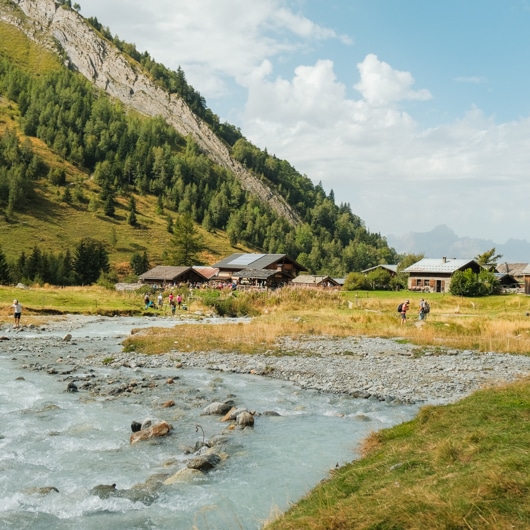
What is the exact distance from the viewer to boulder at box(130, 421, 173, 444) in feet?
46.4

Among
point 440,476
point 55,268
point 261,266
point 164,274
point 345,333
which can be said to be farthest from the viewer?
point 261,266

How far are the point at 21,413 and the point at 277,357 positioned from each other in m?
14.4

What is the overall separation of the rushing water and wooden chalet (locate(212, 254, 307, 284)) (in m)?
91.8

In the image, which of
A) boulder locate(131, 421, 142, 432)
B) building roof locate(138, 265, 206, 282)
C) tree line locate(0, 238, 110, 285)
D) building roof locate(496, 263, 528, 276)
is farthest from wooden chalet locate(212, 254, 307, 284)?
A: boulder locate(131, 421, 142, 432)

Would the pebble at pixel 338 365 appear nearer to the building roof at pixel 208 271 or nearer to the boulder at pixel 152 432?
the boulder at pixel 152 432

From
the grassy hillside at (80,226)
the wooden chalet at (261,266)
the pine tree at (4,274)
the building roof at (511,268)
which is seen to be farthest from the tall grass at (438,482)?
the building roof at (511,268)

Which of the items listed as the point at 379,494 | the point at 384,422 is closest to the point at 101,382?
the point at 384,422

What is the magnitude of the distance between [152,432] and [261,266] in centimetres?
10074

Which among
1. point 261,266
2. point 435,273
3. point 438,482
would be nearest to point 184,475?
point 438,482

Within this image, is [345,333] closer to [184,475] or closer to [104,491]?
[184,475]

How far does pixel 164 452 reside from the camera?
13312 mm

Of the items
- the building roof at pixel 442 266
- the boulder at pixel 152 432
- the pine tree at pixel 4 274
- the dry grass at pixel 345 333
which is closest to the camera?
the boulder at pixel 152 432

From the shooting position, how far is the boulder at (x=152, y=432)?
1414 centimetres

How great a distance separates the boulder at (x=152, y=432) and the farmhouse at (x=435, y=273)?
94.6m
